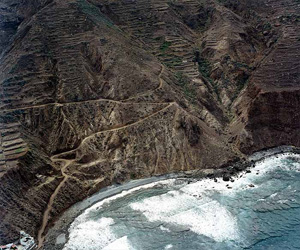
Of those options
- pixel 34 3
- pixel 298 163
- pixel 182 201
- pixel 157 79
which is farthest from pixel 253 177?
pixel 34 3

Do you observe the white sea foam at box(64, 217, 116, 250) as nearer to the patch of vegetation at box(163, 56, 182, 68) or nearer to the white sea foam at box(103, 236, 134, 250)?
Result: the white sea foam at box(103, 236, 134, 250)

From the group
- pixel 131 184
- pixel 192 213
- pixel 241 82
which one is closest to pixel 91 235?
pixel 131 184

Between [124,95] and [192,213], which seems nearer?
[192,213]

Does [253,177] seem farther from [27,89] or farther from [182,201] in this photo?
[27,89]

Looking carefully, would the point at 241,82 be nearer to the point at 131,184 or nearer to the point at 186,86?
the point at 186,86

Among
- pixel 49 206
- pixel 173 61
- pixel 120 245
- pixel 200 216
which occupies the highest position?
pixel 173 61

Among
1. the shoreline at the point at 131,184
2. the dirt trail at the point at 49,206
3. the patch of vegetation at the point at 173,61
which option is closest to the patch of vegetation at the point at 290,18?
the patch of vegetation at the point at 173,61
